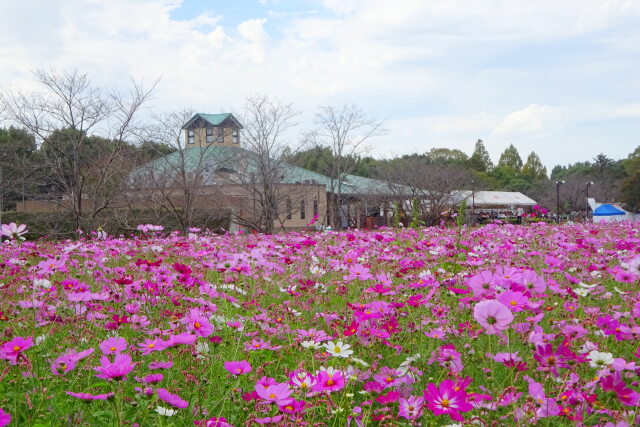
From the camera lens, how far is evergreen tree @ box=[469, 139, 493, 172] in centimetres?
6284

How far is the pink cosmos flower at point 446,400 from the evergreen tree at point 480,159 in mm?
62522

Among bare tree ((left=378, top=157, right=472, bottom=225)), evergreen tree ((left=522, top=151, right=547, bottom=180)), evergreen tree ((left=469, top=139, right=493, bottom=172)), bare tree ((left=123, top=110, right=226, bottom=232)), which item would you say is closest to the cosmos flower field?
bare tree ((left=123, top=110, right=226, bottom=232))

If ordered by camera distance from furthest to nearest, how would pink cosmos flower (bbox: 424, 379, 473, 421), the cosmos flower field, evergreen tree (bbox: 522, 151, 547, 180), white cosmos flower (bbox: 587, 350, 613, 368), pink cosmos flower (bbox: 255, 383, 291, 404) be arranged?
1. evergreen tree (bbox: 522, 151, 547, 180)
2. white cosmos flower (bbox: 587, 350, 613, 368)
3. the cosmos flower field
4. pink cosmos flower (bbox: 255, 383, 291, 404)
5. pink cosmos flower (bbox: 424, 379, 473, 421)

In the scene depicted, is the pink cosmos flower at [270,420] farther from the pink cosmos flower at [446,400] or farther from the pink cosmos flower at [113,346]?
the pink cosmos flower at [113,346]

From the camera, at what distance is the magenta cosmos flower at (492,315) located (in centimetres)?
143

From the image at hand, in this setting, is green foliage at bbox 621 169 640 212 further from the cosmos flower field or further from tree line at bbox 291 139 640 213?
the cosmos flower field

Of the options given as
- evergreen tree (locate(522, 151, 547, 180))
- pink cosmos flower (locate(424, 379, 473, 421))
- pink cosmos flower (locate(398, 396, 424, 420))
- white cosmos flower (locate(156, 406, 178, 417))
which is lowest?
pink cosmos flower (locate(398, 396, 424, 420))

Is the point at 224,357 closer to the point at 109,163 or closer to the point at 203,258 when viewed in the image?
the point at 203,258

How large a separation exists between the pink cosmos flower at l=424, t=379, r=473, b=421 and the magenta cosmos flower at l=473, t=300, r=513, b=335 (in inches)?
12.9

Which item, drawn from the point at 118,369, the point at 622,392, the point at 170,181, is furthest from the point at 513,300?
the point at 170,181

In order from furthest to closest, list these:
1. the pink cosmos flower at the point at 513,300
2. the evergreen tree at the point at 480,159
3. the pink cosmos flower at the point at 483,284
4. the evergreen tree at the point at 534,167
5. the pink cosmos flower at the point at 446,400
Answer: the evergreen tree at the point at 534,167 < the evergreen tree at the point at 480,159 < the pink cosmos flower at the point at 483,284 < the pink cosmos flower at the point at 513,300 < the pink cosmos flower at the point at 446,400

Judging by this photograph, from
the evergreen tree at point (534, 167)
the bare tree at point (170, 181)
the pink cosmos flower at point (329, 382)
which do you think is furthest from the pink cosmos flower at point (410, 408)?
the evergreen tree at point (534, 167)

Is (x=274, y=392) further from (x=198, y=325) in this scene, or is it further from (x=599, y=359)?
(x=599, y=359)

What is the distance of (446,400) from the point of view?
1121 millimetres
